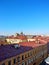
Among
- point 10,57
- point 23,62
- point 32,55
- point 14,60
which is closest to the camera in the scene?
point 10,57

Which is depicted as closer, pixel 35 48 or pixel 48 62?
pixel 48 62

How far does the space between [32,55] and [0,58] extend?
63.0 feet

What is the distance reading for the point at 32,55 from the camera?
48.1 metres

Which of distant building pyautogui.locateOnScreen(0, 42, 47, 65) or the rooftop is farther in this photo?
distant building pyautogui.locateOnScreen(0, 42, 47, 65)

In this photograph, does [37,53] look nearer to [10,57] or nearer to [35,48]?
[35,48]

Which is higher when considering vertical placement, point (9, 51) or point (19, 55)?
point (9, 51)

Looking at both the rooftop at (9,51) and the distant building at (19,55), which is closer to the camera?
the rooftop at (9,51)

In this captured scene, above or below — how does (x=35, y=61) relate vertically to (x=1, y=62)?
below

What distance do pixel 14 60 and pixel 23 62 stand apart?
227 inches

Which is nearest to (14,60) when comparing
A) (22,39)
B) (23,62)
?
(23,62)

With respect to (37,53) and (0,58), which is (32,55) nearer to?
(37,53)

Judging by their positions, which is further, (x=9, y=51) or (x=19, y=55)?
(x=19, y=55)

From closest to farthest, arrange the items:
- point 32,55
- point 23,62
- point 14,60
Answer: point 14,60, point 23,62, point 32,55

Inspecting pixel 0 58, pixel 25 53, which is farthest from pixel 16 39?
pixel 0 58
